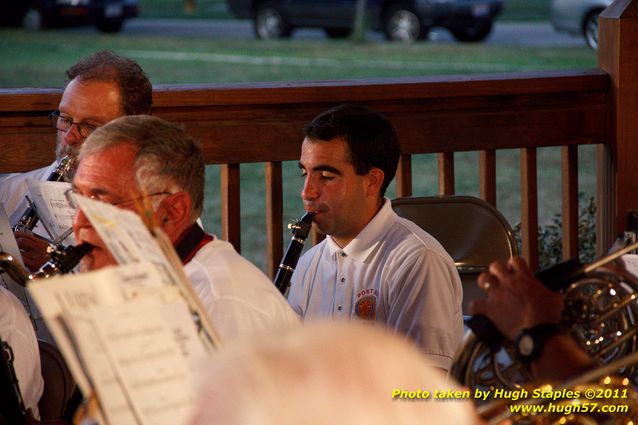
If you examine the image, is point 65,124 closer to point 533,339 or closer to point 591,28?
point 533,339

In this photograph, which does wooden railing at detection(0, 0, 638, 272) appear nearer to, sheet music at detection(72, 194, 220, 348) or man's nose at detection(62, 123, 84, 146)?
man's nose at detection(62, 123, 84, 146)

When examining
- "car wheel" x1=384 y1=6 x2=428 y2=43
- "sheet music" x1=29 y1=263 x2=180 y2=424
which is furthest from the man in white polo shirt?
"car wheel" x1=384 y1=6 x2=428 y2=43

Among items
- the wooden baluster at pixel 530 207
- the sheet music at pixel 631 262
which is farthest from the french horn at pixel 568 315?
the wooden baluster at pixel 530 207

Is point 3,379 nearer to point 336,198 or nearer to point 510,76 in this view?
point 336,198

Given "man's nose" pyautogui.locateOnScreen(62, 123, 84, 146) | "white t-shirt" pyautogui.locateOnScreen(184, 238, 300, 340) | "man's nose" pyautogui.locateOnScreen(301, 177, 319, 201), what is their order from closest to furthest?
"white t-shirt" pyautogui.locateOnScreen(184, 238, 300, 340) → "man's nose" pyautogui.locateOnScreen(301, 177, 319, 201) → "man's nose" pyautogui.locateOnScreen(62, 123, 84, 146)

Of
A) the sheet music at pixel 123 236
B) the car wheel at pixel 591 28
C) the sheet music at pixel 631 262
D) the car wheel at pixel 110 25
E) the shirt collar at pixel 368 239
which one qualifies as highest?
the sheet music at pixel 123 236

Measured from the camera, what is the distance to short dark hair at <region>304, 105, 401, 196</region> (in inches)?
136

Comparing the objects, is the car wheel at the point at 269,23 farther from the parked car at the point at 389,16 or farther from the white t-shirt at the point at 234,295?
the white t-shirt at the point at 234,295

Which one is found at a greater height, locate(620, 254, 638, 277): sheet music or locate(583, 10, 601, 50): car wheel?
locate(620, 254, 638, 277): sheet music

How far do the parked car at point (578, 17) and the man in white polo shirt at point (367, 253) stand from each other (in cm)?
1546

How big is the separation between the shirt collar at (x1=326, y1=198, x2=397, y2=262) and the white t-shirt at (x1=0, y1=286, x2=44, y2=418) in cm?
95

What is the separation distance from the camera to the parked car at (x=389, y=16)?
2028 centimetres

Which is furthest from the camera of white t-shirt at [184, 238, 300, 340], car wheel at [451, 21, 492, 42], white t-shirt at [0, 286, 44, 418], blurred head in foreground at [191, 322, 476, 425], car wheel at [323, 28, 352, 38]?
car wheel at [323, 28, 352, 38]

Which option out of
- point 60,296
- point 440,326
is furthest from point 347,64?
point 60,296
